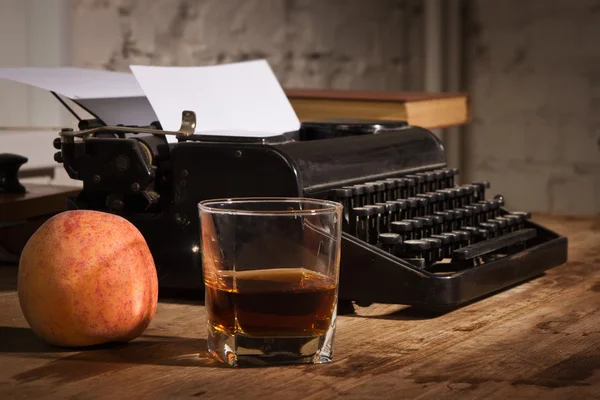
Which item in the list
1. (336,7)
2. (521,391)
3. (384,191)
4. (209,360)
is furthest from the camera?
(336,7)

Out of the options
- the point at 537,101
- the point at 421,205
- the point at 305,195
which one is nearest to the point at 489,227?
the point at 421,205

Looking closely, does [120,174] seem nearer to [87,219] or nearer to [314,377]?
[87,219]

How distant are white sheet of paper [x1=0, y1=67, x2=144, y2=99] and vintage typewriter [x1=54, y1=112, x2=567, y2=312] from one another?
0.05 m

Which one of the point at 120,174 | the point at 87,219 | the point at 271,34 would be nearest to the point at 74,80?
the point at 120,174

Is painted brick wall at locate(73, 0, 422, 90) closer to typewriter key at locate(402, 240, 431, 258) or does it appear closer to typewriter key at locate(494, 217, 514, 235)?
typewriter key at locate(494, 217, 514, 235)

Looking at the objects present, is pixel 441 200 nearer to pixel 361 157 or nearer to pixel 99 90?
pixel 361 157

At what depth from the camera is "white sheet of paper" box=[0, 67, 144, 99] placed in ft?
5.16

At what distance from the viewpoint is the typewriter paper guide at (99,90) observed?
1585mm

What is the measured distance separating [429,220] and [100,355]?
1.84ft

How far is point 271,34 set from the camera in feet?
10.9

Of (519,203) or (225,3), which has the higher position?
(225,3)

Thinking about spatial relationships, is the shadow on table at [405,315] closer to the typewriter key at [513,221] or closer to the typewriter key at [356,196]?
the typewriter key at [356,196]

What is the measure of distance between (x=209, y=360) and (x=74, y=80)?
2.12ft

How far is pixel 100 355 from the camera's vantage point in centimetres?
121
